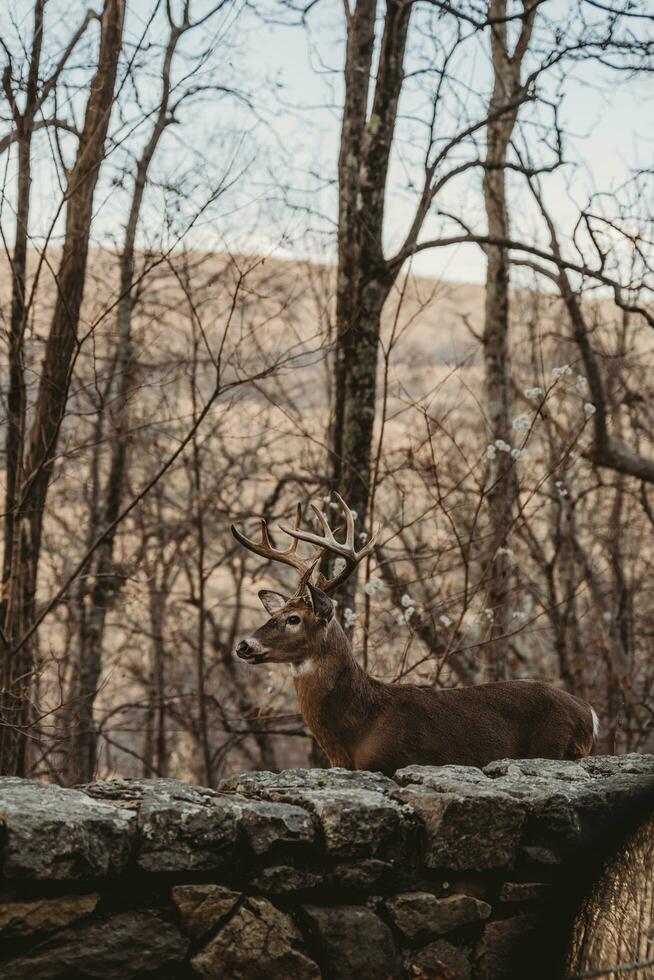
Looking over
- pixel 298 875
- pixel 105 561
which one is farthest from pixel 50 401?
pixel 298 875

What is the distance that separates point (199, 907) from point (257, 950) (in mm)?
245

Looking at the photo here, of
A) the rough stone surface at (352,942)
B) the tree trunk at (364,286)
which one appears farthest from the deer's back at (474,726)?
the tree trunk at (364,286)

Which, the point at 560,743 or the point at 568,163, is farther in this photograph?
the point at 568,163

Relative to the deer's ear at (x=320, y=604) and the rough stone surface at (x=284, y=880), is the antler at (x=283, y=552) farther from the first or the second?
the rough stone surface at (x=284, y=880)

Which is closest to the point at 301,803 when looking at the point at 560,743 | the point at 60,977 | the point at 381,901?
the point at 381,901

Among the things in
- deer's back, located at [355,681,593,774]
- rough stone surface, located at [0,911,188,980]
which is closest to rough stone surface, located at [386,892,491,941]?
rough stone surface, located at [0,911,188,980]

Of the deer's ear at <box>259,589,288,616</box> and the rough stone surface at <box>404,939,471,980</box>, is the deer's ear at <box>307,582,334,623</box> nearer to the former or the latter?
the deer's ear at <box>259,589,288,616</box>

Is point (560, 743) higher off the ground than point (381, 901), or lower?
higher

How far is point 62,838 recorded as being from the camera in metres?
3.38

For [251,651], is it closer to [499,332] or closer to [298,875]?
[298,875]

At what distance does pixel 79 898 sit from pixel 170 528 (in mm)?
11936

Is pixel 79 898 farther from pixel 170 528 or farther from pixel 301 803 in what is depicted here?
pixel 170 528

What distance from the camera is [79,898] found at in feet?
11.3

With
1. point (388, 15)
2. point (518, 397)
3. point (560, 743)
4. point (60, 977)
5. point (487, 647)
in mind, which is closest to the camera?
point (60, 977)
